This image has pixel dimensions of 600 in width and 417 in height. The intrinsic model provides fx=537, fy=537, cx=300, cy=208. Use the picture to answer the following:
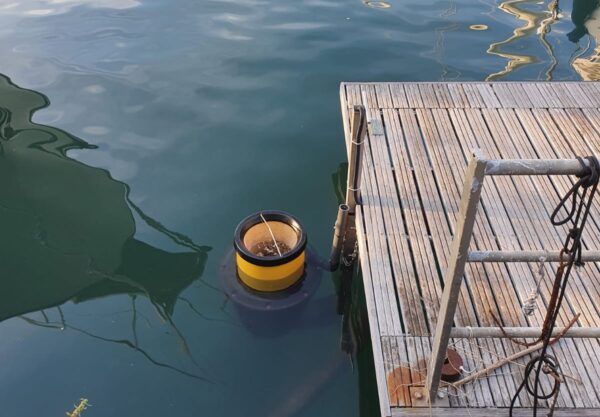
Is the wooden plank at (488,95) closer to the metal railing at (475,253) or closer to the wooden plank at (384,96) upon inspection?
the wooden plank at (384,96)

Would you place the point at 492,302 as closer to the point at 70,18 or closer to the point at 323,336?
the point at 323,336

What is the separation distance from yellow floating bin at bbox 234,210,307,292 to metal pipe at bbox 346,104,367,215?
61 cm

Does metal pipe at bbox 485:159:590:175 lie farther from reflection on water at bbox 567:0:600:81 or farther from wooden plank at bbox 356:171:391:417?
reflection on water at bbox 567:0:600:81

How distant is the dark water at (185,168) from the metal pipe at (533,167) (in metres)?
3.07

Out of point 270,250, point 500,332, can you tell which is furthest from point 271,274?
point 500,332

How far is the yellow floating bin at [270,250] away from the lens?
203 inches

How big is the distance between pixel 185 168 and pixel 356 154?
3224 mm

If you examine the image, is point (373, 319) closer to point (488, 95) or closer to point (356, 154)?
point (356, 154)

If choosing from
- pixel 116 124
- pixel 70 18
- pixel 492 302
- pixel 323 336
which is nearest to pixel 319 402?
pixel 323 336

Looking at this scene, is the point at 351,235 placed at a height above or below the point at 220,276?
above

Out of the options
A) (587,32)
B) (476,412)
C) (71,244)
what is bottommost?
(587,32)

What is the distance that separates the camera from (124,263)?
613 centimetres

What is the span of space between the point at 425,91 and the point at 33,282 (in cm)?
525

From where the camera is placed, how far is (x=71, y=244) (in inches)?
249
